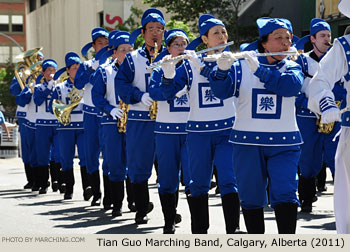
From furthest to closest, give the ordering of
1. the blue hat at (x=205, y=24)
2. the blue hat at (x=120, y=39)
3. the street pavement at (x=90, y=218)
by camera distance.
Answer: the blue hat at (x=120, y=39)
the street pavement at (x=90, y=218)
the blue hat at (x=205, y=24)

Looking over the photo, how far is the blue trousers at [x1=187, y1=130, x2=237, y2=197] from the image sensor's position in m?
7.55

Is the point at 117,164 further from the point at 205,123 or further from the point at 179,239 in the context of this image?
the point at 179,239

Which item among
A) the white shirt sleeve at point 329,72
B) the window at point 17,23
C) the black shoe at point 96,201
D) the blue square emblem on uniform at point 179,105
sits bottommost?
the black shoe at point 96,201

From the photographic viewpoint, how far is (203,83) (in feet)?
25.6

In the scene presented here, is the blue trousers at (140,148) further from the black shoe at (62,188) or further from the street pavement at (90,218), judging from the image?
the black shoe at (62,188)

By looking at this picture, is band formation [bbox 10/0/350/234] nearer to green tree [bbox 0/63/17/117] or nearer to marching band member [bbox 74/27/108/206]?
marching band member [bbox 74/27/108/206]

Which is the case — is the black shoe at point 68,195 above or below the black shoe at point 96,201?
below

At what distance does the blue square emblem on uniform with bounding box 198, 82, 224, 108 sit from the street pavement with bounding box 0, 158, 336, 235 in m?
1.63

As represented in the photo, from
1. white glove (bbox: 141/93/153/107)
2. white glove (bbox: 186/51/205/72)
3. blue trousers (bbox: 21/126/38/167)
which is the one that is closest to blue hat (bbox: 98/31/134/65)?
white glove (bbox: 141/93/153/107)

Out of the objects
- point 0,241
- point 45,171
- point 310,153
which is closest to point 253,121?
point 0,241

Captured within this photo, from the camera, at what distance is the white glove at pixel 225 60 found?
6.40 meters

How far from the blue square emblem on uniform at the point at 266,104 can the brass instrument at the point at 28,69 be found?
336 inches

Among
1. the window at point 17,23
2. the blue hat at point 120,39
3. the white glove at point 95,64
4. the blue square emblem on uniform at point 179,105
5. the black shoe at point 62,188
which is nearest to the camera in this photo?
the blue square emblem on uniform at point 179,105

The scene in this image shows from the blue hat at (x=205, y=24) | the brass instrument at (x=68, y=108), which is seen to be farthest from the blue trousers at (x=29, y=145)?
the blue hat at (x=205, y=24)
